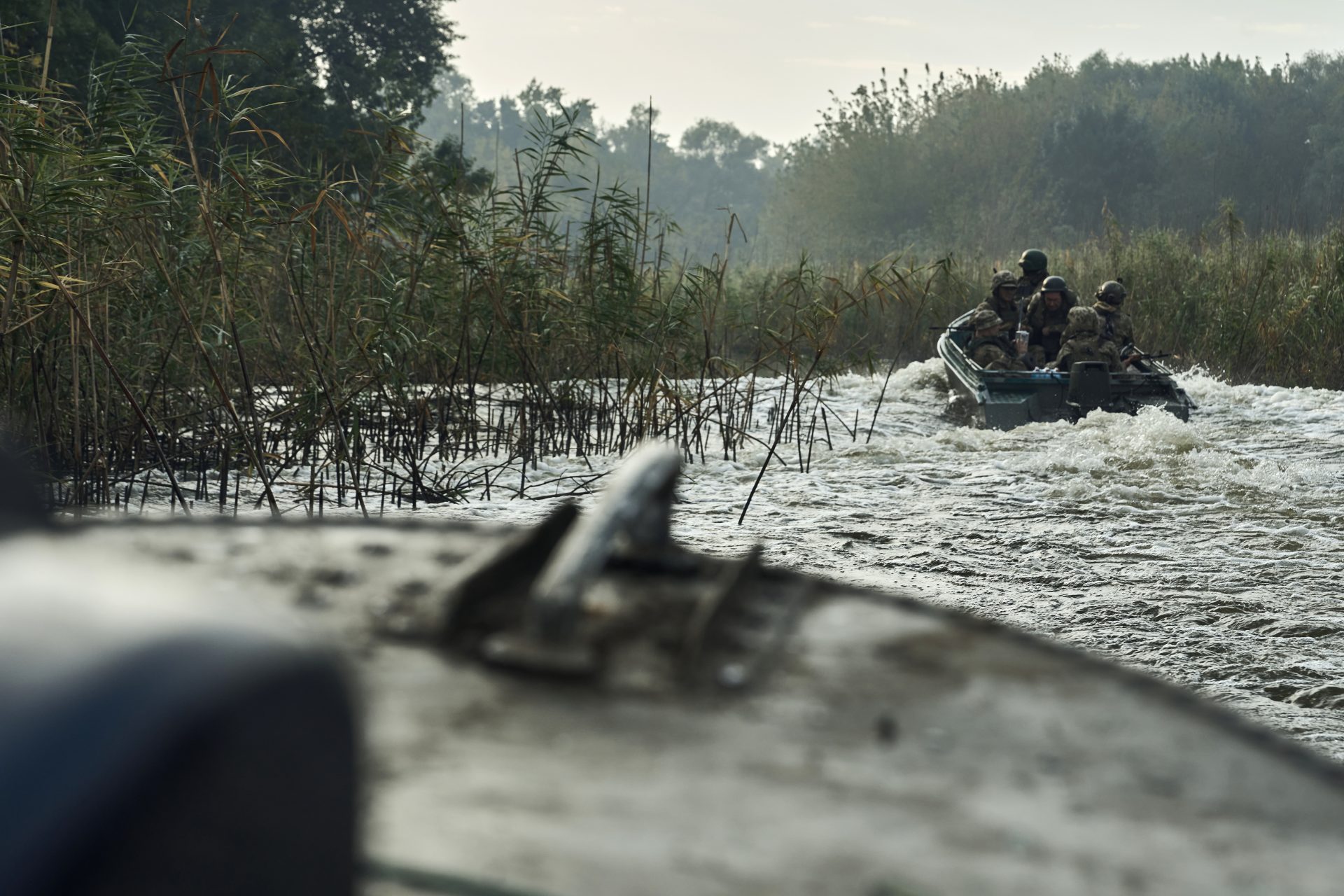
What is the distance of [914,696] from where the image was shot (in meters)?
0.91

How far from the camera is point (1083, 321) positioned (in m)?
11.2

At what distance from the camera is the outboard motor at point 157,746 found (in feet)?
1.81

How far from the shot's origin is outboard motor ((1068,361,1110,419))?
10227 mm

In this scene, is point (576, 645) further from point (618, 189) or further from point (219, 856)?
point (618, 189)

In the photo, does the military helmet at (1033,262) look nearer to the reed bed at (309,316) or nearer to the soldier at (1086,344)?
the soldier at (1086,344)

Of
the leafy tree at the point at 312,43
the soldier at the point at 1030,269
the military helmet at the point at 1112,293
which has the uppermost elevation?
the leafy tree at the point at 312,43

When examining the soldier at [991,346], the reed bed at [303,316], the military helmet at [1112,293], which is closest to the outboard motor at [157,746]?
the reed bed at [303,316]

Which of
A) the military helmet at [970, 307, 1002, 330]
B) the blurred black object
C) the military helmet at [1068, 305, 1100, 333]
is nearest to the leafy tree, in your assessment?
the military helmet at [970, 307, 1002, 330]

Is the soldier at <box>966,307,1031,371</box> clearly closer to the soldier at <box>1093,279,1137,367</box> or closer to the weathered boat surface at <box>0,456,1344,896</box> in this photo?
the soldier at <box>1093,279,1137,367</box>

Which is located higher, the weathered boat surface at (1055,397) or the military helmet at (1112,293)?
the military helmet at (1112,293)

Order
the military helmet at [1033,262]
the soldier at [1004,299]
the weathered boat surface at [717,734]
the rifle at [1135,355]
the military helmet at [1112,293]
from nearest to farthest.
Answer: the weathered boat surface at [717,734] → the rifle at [1135,355] → the military helmet at [1112,293] → the soldier at [1004,299] → the military helmet at [1033,262]

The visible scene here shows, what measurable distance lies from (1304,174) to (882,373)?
103 ft

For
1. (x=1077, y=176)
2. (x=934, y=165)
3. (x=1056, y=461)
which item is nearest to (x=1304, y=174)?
(x=1077, y=176)

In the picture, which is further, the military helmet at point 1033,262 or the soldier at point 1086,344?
the military helmet at point 1033,262
